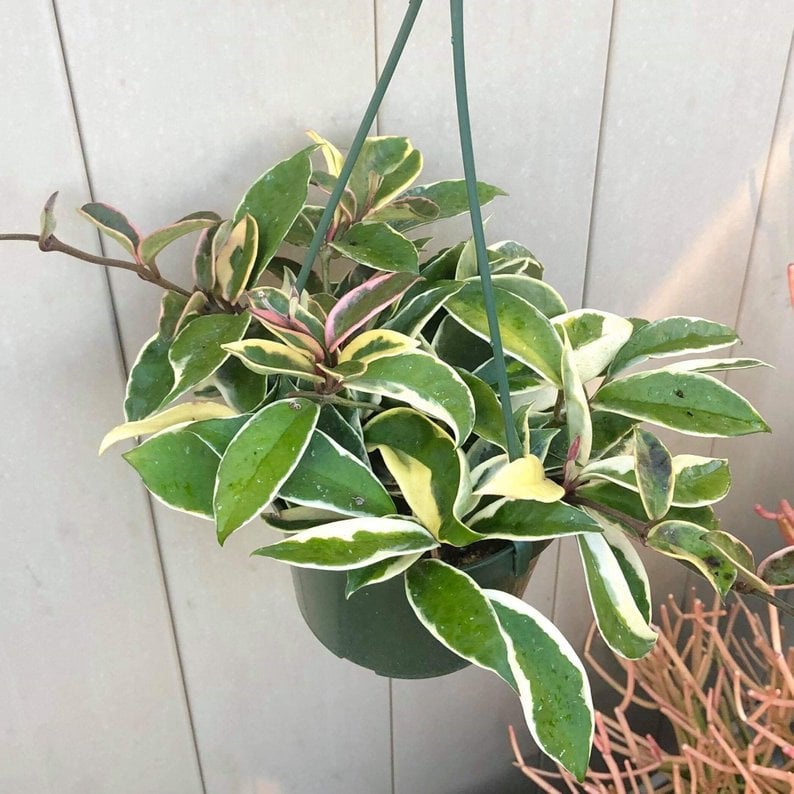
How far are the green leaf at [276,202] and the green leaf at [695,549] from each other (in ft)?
0.99

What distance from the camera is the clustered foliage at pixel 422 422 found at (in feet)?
1.45

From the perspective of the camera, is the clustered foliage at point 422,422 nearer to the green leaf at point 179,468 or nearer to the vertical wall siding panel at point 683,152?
the green leaf at point 179,468

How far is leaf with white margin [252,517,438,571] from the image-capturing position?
0.43 meters

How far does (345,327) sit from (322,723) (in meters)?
0.63

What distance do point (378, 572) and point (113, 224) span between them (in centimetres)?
28

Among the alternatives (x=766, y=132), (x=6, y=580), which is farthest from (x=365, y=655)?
(x=766, y=132)

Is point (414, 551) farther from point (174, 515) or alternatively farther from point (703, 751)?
point (703, 751)

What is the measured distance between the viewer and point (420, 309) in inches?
20.0

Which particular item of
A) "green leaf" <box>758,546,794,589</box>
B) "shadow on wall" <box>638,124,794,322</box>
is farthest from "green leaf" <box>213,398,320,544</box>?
"shadow on wall" <box>638,124,794,322</box>

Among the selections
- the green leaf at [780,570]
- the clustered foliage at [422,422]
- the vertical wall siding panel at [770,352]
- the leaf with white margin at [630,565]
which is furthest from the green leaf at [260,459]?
the vertical wall siding panel at [770,352]

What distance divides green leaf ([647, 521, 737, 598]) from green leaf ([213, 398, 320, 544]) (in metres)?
0.22

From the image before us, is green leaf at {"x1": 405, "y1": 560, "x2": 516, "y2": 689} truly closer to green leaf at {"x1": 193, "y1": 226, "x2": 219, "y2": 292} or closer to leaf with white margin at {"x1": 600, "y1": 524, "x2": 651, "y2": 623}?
leaf with white margin at {"x1": 600, "y1": 524, "x2": 651, "y2": 623}

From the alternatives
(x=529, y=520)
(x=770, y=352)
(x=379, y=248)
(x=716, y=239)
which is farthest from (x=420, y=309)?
(x=770, y=352)

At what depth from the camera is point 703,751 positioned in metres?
0.78
